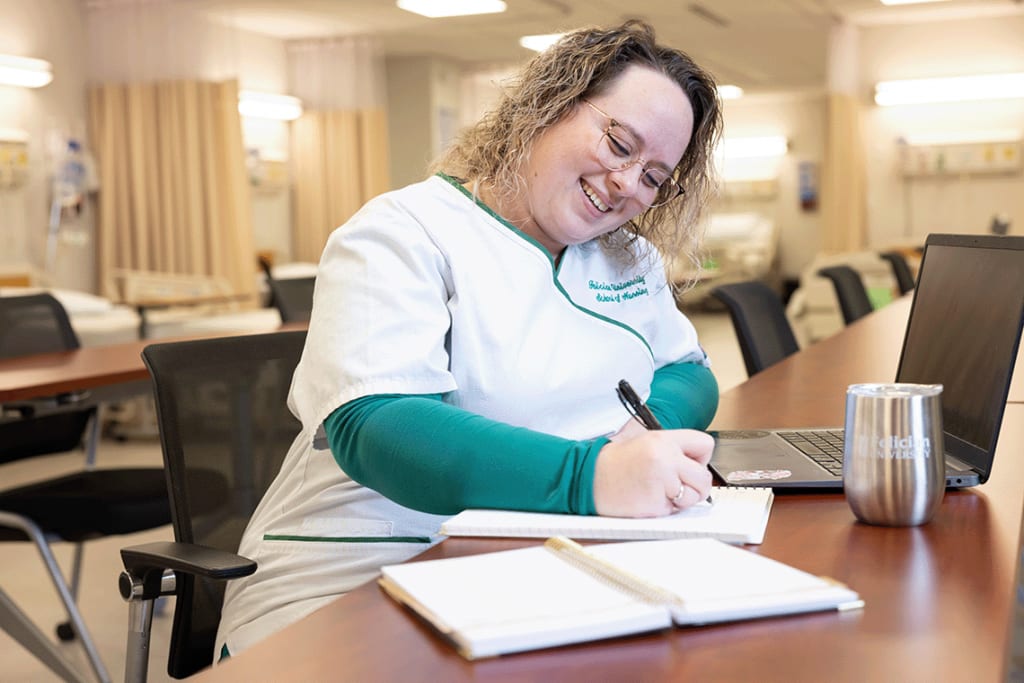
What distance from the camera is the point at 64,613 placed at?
3475 millimetres

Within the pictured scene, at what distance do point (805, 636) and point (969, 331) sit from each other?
2.47 ft

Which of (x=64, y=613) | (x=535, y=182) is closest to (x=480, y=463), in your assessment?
(x=535, y=182)

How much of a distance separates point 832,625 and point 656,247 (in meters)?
1.00

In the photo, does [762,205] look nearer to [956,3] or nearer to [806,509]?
[956,3]

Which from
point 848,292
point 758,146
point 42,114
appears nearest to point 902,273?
point 848,292

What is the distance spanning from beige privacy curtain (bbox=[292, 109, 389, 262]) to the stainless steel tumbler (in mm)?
8722

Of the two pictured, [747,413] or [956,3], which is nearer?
[747,413]

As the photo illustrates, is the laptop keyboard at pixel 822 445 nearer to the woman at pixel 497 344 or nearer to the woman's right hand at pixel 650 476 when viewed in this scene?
the woman at pixel 497 344

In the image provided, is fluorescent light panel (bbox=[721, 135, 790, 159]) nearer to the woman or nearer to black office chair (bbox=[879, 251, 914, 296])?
black office chair (bbox=[879, 251, 914, 296])

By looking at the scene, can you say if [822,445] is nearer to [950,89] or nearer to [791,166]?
[950,89]

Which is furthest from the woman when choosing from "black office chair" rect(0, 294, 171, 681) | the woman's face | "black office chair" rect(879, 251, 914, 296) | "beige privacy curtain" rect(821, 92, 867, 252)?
"beige privacy curtain" rect(821, 92, 867, 252)

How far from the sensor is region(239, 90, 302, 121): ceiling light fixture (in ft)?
30.0

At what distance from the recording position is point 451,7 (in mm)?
8398

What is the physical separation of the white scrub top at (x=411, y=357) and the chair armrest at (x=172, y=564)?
2.2 inches
